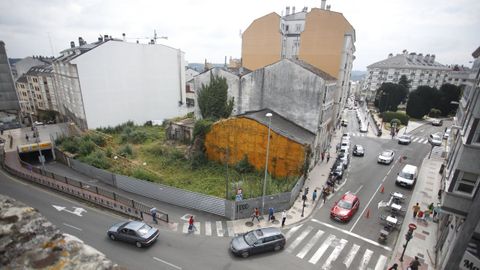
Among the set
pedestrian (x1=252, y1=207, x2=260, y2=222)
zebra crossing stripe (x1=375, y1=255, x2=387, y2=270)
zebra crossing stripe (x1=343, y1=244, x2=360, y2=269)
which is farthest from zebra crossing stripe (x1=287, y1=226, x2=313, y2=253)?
zebra crossing stripe (x1=375, y1=255, x2=387, y2=270)

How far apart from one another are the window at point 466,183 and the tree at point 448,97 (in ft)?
188

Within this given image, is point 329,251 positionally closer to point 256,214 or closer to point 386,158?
point 256,214

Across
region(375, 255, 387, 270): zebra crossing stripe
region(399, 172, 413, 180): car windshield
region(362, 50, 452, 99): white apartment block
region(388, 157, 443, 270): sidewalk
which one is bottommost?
region(375, 255, 387, 270): zebra crossing stripe

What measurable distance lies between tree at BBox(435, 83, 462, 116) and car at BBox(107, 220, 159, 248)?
6914 cm

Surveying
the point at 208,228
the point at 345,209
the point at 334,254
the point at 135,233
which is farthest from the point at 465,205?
the point at 135,233

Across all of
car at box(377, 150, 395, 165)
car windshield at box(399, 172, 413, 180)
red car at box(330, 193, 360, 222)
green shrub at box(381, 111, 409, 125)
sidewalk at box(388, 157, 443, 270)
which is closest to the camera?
sidewalk at box(388, 157, 443, 270)

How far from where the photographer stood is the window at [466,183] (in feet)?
41.8

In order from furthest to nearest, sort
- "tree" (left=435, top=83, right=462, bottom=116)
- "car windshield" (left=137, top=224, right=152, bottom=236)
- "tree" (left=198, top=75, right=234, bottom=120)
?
"tree" (left=435, top=83, right=462, bottom=116)
"tree" (left=198, top=75, right=234, bottom=120)
"car windshield" (left=137, top=224, right=152, bottom=236)

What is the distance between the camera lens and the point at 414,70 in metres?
79.7

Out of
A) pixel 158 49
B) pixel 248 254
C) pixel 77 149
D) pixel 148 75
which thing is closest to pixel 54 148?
pixel 77 149

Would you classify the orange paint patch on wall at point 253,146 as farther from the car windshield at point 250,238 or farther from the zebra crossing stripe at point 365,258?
the car windshield at point 250,238

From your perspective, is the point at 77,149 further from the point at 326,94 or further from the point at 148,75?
the point at 326,94

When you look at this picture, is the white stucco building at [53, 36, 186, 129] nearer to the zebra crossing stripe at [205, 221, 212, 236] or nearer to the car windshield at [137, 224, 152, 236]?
the car windshield at [137, 224, 152, 236]

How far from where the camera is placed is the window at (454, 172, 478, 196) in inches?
502
